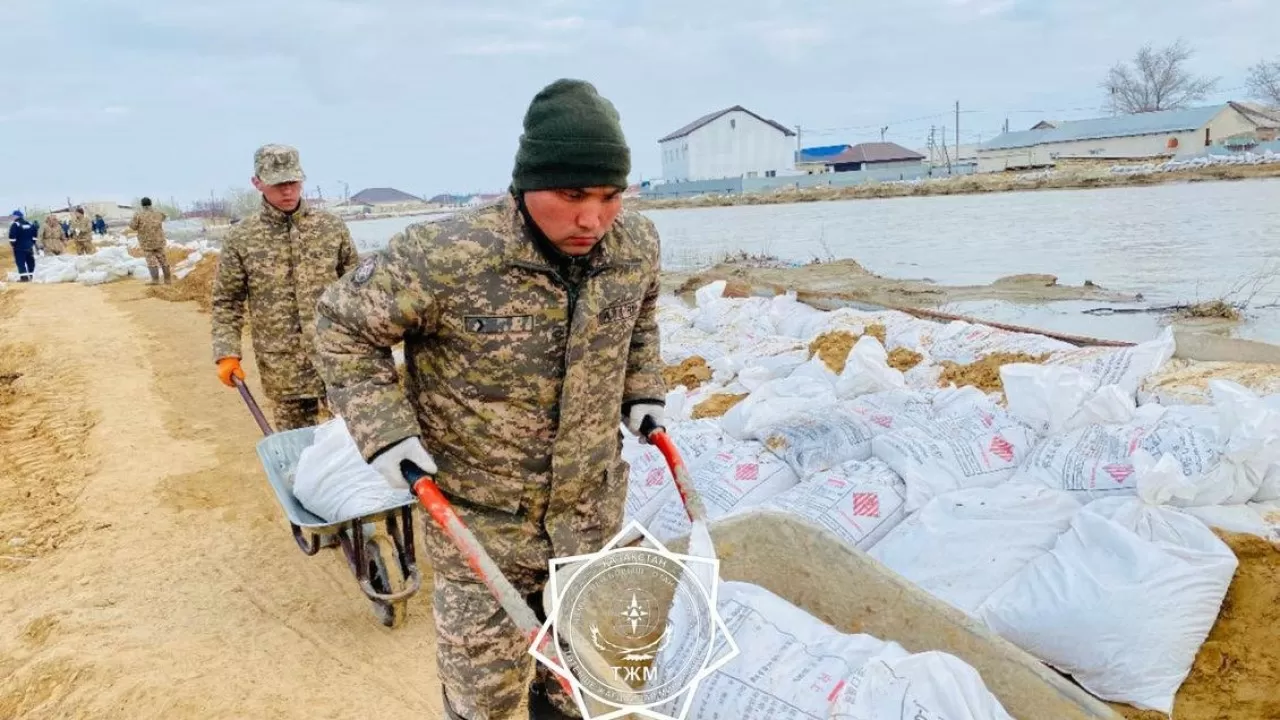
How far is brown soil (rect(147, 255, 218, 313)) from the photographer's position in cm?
1242

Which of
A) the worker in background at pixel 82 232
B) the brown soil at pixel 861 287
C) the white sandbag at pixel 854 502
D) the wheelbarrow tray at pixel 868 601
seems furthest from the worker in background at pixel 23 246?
the wheelbarrow tray at pixel 868 601

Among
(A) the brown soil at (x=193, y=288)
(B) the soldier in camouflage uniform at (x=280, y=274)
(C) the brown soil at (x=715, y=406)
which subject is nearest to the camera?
(B) the soldier in camouflage uniform at (x=280, y=274)

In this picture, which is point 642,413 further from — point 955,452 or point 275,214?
point 275,214

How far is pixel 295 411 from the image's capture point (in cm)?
387

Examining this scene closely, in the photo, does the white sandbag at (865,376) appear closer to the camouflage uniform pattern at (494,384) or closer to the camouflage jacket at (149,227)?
the camouflage uniform pattern at (494,384)

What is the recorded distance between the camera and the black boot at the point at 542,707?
75.6 inches

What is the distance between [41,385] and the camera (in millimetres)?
7332

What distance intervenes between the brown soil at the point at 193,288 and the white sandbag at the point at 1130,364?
11187 mm

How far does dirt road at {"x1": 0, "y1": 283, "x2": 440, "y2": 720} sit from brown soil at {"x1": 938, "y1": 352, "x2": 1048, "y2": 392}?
260 centimetres

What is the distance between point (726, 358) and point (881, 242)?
11.2 m

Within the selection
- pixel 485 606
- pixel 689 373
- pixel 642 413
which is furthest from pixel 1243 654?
pixel 689 373

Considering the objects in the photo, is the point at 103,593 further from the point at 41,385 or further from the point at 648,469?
the point at 41,385

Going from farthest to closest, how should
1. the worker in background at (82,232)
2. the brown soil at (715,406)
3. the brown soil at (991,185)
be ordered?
the brown soil at (991,185) < the worker in background at (82,232) < the brown soil at (715,406)

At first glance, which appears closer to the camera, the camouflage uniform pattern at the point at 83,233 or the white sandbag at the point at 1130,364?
the white sandbag at the point at 1130,364
